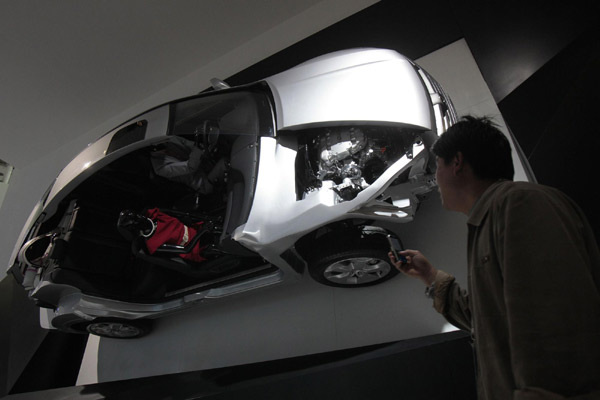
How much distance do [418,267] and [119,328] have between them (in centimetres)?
228

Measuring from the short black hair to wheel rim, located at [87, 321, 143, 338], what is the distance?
251 centimetres

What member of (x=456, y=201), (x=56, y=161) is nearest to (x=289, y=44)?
(x=456, y=201)

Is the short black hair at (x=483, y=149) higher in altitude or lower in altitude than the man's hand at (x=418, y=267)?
higher

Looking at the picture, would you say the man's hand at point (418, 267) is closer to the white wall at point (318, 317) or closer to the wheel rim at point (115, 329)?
the white wall at point (318, 317)

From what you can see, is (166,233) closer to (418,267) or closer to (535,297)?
(418,267)

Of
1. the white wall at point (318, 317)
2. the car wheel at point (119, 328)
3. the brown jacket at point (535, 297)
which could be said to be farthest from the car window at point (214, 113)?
the car wheel at point (119, 328)

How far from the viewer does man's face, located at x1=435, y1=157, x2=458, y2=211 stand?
946mm

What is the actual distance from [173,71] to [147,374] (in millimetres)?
3208

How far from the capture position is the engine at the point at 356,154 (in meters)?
1.55

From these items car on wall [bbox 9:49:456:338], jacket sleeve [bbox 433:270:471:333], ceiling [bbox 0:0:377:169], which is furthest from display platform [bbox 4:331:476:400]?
ceiling [bbox 0:0:377:169]

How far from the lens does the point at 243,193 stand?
65.1 inches

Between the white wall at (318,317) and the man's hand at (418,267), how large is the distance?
518mm

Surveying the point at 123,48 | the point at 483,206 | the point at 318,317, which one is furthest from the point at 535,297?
the point at 123,48

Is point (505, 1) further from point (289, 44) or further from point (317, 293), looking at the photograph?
point (317, 293)
